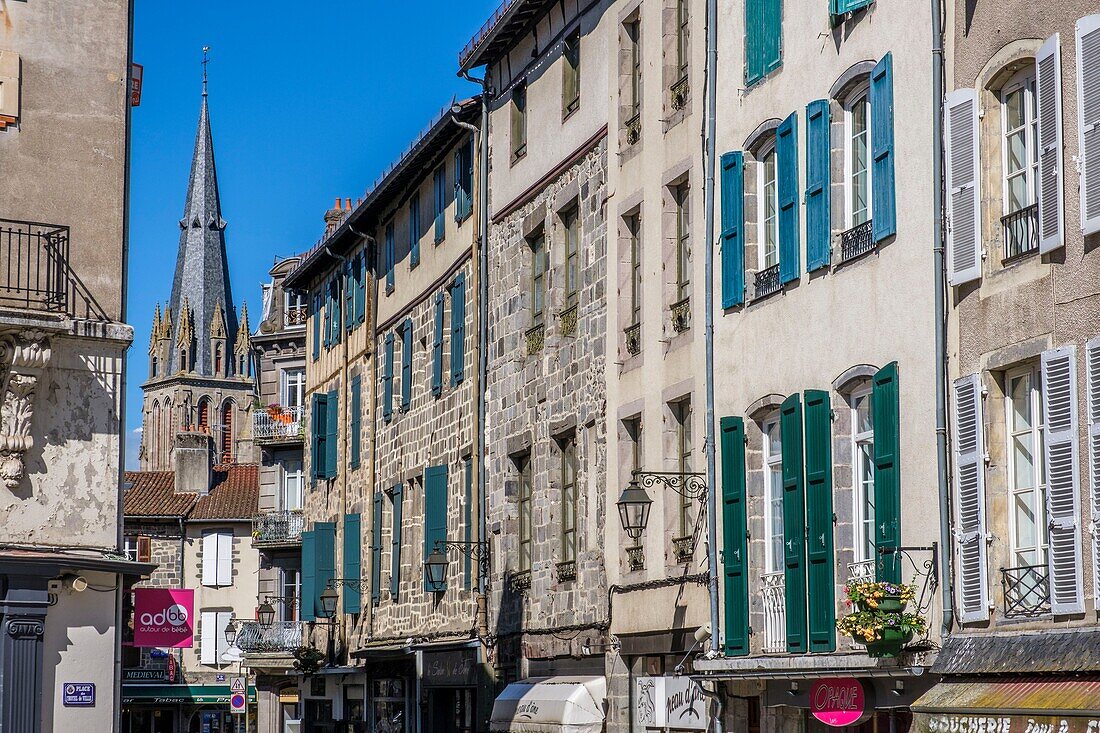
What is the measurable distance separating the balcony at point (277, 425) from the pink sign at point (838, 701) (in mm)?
32432

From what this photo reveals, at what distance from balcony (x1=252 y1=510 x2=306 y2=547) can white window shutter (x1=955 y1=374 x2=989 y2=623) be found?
1338 inches

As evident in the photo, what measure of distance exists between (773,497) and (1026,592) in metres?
4.57

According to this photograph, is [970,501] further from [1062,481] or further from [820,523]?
[820,523]

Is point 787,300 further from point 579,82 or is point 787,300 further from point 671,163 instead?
point 579,82

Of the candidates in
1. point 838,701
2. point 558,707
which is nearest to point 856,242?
point 838,701

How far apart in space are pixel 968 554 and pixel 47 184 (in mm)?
9396

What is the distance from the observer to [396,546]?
30531 millimetres

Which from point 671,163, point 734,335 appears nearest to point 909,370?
point 734,335

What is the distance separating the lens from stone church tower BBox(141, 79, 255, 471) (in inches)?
4636

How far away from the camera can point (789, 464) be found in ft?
54.6

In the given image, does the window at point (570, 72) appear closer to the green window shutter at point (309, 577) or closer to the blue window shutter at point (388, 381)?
the blue window shutter at point (388, 381)

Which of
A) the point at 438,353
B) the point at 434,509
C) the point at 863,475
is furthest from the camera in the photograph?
the point at 438,353

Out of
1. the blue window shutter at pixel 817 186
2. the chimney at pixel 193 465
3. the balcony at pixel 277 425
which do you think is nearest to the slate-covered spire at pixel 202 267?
the chimney at pixel 193 465

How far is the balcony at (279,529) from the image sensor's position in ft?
154
